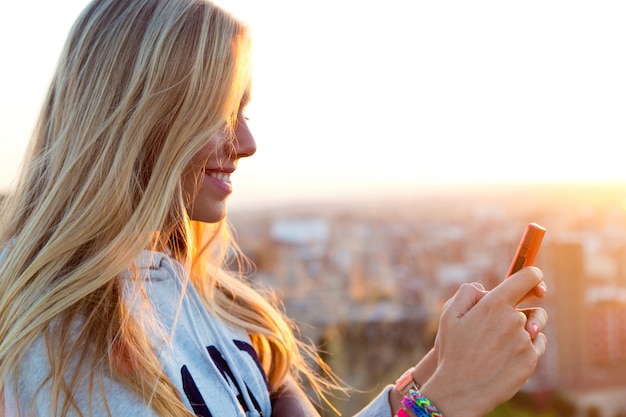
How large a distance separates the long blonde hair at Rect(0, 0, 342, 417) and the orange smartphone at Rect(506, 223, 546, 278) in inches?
19.3

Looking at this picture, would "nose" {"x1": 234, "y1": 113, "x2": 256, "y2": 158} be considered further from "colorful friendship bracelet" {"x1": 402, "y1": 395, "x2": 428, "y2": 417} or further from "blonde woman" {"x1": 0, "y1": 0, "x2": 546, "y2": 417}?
"colorful friendship bracelet" {"x1": 402, "y1": 395, "x2": 428, "y2": 417}

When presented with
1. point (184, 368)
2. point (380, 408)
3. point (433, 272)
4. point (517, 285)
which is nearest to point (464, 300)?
point (517, 285)

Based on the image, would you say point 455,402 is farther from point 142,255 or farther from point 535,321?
point 142,255

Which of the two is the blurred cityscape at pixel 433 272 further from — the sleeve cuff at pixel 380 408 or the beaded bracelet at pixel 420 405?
the beaded bracelet at pixel 420 405

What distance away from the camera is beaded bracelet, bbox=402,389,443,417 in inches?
35.8

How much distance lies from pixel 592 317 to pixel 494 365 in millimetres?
6696

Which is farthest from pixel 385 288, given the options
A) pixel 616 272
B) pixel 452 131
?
pixel 452 131

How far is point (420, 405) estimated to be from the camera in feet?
3.04

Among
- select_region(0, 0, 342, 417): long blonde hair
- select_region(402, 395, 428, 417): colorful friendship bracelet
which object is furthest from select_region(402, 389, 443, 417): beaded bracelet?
select_region(0, 0, 342, 417): long blonde hair

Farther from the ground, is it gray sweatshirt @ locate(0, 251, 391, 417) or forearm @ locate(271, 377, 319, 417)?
gray sweatshirt @ locate(0, 251, 391, 417)

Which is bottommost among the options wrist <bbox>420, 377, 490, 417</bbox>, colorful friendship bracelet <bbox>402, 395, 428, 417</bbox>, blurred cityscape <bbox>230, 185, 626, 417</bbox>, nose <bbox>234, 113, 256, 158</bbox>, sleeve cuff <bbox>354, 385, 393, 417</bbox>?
blurred cityscape <bbox>230, 185, 626, 417</bbox>

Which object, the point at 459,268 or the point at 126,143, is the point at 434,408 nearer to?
the point at 126,143

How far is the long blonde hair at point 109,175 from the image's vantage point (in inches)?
37.1

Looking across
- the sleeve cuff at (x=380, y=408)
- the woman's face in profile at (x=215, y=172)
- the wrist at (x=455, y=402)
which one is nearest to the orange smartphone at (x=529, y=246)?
the wrist at (x=455, y=402)
